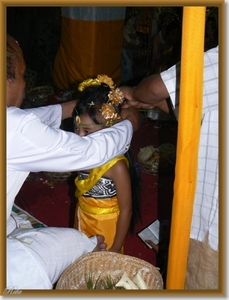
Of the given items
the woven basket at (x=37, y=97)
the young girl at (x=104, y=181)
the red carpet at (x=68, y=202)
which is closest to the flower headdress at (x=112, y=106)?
the young girl at (x=104, y=181)

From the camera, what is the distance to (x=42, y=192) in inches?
148

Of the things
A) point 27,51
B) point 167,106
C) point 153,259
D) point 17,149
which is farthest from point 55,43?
point 17,149

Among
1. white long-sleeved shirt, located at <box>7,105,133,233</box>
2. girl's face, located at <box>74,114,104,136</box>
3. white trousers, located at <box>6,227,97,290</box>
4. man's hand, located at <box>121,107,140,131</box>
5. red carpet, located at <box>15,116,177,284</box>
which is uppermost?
man's hand, located at <box>121,107,140,131</box>

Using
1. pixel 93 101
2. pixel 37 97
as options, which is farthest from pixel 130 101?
pixel 37 97

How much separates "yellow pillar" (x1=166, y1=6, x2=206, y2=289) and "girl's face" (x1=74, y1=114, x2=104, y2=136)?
28.6 inches

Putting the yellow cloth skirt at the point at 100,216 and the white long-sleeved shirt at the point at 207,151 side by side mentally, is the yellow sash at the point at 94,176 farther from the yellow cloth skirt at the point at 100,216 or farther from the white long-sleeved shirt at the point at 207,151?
the white long-sleeved shirt at the point at 207,151

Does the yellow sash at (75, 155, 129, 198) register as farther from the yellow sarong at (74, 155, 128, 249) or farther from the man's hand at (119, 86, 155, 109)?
the man's hand at (119, 86, 155, 109)

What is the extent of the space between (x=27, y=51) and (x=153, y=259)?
15.7 ft

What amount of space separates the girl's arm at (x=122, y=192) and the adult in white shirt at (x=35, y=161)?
1.15ft

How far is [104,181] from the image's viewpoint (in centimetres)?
221

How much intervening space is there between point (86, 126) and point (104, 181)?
1.03ft

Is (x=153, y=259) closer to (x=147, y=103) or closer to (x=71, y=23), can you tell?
(x=147, y=103)

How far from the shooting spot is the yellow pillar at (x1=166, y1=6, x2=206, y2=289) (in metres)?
1.28

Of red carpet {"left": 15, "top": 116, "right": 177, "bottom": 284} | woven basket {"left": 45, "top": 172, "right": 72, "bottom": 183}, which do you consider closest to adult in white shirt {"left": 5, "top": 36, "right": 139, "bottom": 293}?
red carpet {"left": 15, "top": 116, "right": 177, "bottom": 284}
